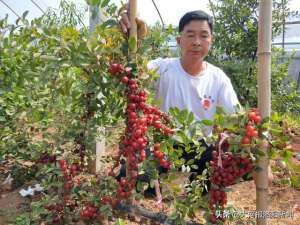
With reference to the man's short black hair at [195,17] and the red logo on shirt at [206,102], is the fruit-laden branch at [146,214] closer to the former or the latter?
the red logo on shirt at [206,102]

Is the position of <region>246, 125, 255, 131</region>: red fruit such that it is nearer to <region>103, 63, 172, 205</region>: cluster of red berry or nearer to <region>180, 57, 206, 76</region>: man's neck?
<region>103, 63, 172, 205</region>: cluster of red berry

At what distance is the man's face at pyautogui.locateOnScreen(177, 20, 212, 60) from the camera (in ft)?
5.87

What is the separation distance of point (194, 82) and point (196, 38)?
9.4 inches

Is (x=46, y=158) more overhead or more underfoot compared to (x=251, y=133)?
more underfoot

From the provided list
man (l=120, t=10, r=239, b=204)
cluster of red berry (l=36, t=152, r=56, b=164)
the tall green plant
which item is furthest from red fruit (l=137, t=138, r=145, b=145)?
the tall green plant

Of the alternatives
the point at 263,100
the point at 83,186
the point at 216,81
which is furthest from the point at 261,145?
the point at 216,81

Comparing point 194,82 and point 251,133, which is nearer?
point 251,133

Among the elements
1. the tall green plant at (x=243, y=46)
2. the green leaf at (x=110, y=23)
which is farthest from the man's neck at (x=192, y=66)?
the tall green plant at (x=243, y=46)

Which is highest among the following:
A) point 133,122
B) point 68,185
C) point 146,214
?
point 133,122

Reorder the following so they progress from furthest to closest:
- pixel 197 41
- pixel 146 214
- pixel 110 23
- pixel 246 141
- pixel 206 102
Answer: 1. pixel 206 102
2. pixel 197 41
3. pixel 146 214
4. pixel 110 23
5. pixel 246 141

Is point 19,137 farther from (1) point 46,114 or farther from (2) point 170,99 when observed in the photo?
(2) point 170,99

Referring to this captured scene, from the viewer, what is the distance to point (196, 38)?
1.79 metres

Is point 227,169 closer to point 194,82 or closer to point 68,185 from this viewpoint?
point 68,185

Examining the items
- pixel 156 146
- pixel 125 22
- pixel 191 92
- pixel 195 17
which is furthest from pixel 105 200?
pixel 195 17
